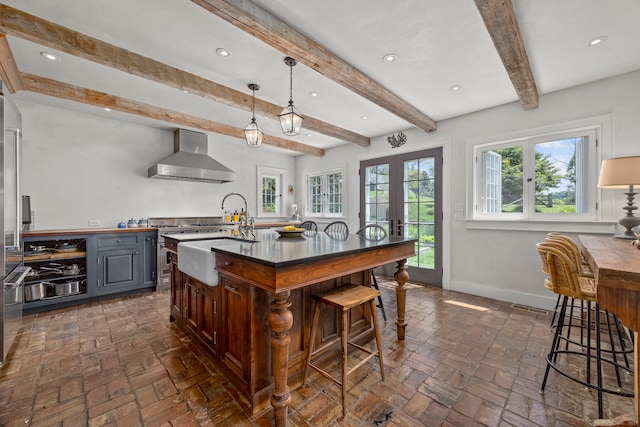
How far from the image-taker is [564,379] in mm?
1841

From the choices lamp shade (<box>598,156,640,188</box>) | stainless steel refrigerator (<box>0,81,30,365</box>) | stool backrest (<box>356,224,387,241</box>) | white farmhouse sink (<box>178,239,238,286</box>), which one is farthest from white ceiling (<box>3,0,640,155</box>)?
white farmhouse sink (<box>178,239,238,286</box>)

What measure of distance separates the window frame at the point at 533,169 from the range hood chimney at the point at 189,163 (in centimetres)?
391

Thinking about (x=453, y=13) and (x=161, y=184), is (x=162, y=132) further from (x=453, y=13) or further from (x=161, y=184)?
(x=453, y=13)

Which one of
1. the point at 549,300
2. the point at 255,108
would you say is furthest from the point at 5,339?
the point at 549,300

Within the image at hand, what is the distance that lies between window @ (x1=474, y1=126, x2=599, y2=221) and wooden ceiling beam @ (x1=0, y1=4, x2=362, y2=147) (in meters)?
3.11

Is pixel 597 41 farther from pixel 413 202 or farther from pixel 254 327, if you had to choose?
pixel 254 327

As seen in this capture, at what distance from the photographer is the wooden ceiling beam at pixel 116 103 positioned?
2865mm

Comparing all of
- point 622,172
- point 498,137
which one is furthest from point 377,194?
point 622,172

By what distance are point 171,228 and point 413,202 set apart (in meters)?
3.83

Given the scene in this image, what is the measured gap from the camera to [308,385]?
1.81 meters

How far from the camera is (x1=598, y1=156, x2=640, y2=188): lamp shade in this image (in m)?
2.19

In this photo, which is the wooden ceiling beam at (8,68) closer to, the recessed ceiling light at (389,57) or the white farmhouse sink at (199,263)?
the white farmhouse sink at (199,263)

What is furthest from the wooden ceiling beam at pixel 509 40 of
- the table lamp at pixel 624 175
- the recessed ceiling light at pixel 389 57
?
the table lamp at pixel 624 175

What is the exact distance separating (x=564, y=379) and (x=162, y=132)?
5684mm
